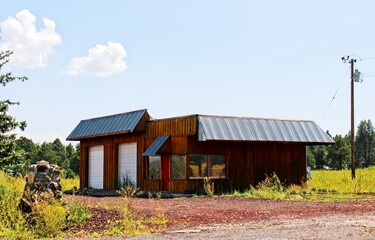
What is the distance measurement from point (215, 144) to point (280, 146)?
4183 millimetres

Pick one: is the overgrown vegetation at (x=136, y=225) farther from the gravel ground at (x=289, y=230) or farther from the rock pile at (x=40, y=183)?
the rock pile at (x=40, y=183)

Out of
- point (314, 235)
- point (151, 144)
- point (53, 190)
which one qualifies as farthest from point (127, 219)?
point (151, 144)

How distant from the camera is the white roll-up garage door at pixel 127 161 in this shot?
31688 millimetres

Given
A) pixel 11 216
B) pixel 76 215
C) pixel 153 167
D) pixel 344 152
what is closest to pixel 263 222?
pixel 76 215

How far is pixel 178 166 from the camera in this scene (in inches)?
1126

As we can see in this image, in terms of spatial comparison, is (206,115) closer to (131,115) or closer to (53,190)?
(131,115)

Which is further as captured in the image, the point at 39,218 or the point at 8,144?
the point at 8,144

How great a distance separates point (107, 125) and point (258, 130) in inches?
349

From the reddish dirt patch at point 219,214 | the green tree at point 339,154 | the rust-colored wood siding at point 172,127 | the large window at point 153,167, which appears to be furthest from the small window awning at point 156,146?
the green tree at point 339,154

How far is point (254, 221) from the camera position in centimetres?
1430

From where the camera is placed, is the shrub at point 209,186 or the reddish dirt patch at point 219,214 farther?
the shrub at point 209,186

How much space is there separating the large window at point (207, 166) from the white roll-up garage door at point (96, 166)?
325 inches

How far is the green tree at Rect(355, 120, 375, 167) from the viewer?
12470 cm

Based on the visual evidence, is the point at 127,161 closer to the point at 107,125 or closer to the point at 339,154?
the point at 107,125
